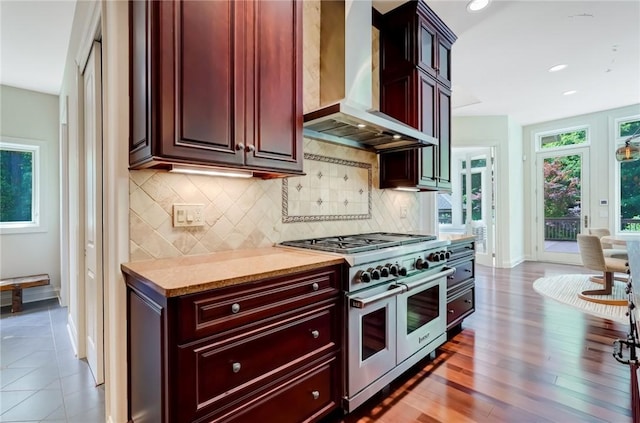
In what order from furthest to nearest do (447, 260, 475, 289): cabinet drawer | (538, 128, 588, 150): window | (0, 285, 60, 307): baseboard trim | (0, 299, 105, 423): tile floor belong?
(538, 128, 588, 150): window < (0, 285, 60, 307): baseboard trim < (447, 260, 475, 289): cabinet drawer < (0, 299, 105, 423): tile floor

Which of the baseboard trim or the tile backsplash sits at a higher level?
the tile backsplash

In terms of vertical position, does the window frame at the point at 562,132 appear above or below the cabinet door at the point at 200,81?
above

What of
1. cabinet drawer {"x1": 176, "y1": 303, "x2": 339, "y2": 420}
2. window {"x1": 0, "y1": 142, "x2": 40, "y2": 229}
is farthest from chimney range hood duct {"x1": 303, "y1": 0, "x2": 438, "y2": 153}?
window {"x1": 0, "y1": 142, "x2": 40, "y2": 229}

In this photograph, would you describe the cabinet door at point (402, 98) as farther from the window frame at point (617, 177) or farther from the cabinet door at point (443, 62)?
the window frame at point (617, 177)

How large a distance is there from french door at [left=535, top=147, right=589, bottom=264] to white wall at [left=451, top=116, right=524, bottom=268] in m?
0.74

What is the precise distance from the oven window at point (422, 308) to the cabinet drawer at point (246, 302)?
0.76m

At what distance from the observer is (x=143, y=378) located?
54.7 inches

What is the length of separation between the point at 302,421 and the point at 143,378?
76 cm

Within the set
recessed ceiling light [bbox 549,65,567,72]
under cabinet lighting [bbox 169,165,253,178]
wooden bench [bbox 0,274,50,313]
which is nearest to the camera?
under cabinet lighting [bbox 169,165,253,178]

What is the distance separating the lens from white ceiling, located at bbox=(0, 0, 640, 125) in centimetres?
281

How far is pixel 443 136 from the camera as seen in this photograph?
3.17 meters

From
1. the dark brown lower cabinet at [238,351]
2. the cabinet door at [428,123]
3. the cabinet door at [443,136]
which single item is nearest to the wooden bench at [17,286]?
the dark brown lower cabinet at [238,351]

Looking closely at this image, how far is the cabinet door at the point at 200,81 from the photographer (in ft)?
4.47

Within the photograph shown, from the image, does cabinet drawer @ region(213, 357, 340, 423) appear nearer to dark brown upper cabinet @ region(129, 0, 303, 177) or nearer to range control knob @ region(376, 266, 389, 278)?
range control knob @ region(376, 266, 389, 278)
